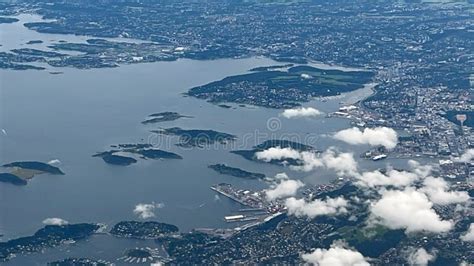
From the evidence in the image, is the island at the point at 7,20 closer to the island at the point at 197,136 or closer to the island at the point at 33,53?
the island at the point at 33,53

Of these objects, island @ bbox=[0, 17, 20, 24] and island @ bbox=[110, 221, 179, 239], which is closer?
island @ bbox=[110, 221, 179, 239]

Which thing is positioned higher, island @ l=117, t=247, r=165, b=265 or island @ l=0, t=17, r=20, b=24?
island @ l=117, t=247, r=165, b=265

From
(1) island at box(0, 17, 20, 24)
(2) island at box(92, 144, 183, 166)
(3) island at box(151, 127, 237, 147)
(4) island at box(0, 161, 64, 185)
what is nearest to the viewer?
(4) island at box(0, 161, 64, 185)

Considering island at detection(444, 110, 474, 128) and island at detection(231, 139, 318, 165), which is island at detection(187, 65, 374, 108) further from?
island at detection(444, 110, 474, 128)

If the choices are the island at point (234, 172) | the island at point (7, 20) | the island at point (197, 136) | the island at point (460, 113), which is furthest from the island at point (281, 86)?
the island at point (7, 20)

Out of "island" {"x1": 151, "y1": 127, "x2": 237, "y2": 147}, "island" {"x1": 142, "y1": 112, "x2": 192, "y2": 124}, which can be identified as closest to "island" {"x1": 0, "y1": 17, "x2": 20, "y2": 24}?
"island" {"x1": 142, "y1": 112, "x2": 192, "y2": 124}

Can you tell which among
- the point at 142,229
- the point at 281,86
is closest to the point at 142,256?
the point at 142,229
